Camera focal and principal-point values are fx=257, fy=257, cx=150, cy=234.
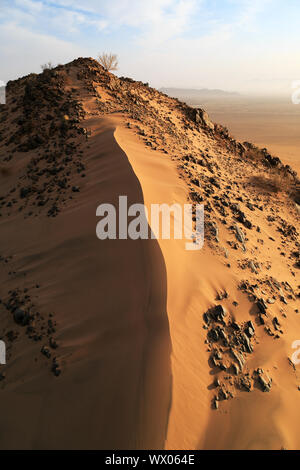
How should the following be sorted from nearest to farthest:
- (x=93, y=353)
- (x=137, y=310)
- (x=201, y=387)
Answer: (x=201, y=387)
(x=93, y=353)
(x=137, y=310)

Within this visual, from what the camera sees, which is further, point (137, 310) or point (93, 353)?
point (137, 310)

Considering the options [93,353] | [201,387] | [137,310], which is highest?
[137,310]

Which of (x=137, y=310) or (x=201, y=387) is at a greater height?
(x=137, y=310)

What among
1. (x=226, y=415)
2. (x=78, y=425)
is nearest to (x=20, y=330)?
(x=78, y=425)

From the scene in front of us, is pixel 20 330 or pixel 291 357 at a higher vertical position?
pixel 20 330

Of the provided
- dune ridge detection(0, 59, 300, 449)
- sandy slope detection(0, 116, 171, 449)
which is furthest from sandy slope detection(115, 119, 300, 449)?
sandy slope detection(0, 116, 171, 449)

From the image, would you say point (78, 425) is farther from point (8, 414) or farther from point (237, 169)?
point (237, 169)

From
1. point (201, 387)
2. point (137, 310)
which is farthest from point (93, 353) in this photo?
point (201, 387)

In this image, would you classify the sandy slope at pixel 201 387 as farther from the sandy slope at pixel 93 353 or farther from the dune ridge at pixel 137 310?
the sandy slope at pixel 93 353

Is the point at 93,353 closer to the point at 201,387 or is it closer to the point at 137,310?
the point at 137,310

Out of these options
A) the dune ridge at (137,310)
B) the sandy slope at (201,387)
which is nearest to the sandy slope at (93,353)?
the dune ridge at (137,310)

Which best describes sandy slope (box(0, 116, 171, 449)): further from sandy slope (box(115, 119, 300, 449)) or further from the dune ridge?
sandy slope (box(115, 119, 300, 449))
